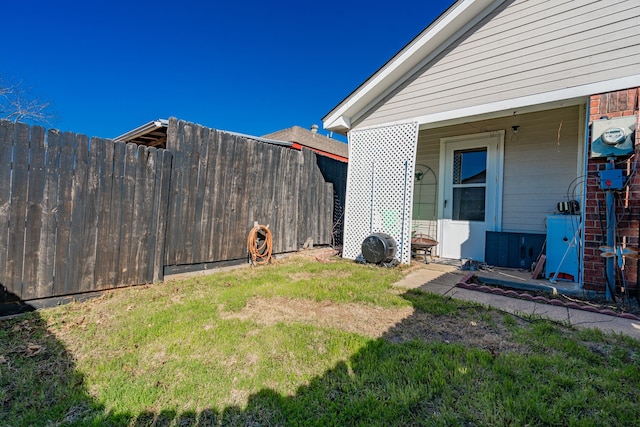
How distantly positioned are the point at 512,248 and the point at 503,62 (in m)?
3.19

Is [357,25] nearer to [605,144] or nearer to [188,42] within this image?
[188,42]

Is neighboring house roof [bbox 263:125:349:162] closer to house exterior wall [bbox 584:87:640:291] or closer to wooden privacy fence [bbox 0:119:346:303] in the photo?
wooden privacy fence [bbox 0:119:346:303]

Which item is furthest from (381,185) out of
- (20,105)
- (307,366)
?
(20,105)

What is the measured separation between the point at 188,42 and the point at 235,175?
860cm

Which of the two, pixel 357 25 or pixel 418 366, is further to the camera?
pixel 357 25

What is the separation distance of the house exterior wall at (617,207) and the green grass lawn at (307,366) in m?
1.63

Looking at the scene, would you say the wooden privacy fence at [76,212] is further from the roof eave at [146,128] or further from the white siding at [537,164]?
the white siding at [537,164]

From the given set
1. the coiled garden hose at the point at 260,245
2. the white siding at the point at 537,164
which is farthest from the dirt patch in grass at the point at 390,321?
the white siding at the point at 537,164

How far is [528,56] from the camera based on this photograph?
4227 mm

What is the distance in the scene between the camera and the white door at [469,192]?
5559 mm

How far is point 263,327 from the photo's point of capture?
2.70 m

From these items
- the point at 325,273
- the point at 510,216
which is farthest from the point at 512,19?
the point at 325,273

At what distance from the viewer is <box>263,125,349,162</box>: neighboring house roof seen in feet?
41.3

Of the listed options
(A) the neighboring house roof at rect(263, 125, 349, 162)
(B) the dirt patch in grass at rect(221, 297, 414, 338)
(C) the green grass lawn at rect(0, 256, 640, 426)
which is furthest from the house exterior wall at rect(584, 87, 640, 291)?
(A) the neighboring house roof at rect(263, 125, 349, 162)
